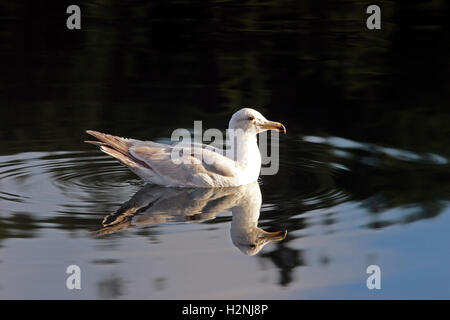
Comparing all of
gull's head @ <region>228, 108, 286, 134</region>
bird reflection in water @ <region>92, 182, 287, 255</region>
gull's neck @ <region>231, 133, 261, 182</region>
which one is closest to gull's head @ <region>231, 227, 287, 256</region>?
bird reflection in water @ <region>92, 182, 287, 255</region>

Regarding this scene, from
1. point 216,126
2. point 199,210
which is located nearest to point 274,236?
point 199,210

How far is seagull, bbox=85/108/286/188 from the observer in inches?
463

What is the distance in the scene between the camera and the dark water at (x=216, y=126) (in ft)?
29.5

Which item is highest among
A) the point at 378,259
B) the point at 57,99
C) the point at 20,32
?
the point at 20,32

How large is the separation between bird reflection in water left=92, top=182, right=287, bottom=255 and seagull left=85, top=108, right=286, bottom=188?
0.13m

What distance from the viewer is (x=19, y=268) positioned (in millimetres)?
8773

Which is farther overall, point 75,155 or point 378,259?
point 75,155

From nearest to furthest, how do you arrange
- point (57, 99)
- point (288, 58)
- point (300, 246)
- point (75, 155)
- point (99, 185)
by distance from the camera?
point (300, 246)
point (99, 185)
point (75, 155)
point (57, 99)
point (288, 58)

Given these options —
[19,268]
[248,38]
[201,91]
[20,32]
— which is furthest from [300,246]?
[20,32]

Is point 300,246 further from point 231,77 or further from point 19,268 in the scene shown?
point 231,77

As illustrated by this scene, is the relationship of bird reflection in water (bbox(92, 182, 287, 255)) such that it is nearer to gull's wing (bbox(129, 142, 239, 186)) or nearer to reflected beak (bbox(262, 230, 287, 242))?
reflected beak (bbox(262, 230, 287, 242))

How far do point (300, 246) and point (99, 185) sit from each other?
3.47 meters

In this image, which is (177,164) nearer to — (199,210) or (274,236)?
(199,210)

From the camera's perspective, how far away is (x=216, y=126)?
14.9 metres
